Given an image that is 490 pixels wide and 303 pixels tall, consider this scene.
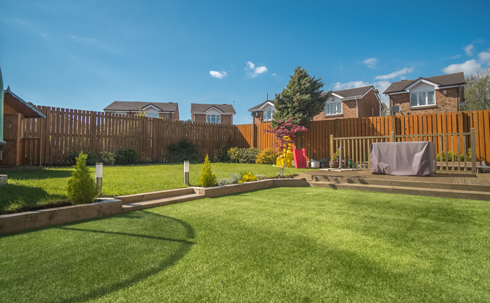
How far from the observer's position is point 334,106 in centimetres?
2477

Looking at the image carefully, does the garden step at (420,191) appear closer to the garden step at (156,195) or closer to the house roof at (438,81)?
the garden step at (156,195)

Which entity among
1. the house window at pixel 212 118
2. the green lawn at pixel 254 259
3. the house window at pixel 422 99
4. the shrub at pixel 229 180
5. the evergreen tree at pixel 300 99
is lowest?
the green lawn at pixel 254 259

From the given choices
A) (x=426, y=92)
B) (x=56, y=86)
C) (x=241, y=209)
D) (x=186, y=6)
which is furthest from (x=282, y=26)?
(x=426, y=92)

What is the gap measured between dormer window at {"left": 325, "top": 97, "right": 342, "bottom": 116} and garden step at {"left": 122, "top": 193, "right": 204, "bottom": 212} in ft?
75.7

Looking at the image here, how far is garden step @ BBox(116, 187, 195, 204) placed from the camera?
388cm

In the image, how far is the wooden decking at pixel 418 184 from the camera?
4.51 metres

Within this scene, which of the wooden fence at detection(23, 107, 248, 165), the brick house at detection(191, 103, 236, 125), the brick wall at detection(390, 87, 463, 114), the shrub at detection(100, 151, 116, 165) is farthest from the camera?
the brick house at detection(191, 103, 236, 125)

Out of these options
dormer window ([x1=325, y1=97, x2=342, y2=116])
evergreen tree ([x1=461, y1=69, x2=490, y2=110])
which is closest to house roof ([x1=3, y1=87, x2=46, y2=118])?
dormer window ([x1=325, y1=97, x2=342, y2=116])

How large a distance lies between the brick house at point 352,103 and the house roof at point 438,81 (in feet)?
7.12

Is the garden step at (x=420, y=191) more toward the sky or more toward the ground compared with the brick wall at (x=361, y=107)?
more toward the ground

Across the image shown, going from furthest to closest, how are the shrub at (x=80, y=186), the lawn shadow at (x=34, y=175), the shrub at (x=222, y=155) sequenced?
the shrub at (x=222, y=155)
the lawn shadow at (x=34, y=175)
the shrub at (x=80, y=186)

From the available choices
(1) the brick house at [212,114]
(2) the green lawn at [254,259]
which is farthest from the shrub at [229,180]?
(1) the brick house at [212,114]

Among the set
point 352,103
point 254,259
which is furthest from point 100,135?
point 352,103

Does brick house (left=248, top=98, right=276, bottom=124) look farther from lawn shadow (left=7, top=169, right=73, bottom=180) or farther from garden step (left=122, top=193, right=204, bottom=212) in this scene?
garden step (left=122, top=193, right=204, bottom=212)
